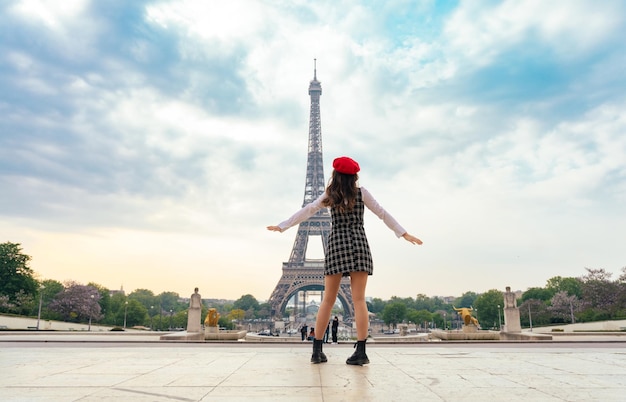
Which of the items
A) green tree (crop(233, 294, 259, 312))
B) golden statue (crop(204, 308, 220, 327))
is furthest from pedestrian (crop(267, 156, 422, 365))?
green tree (crop(233, 294, 259, 312))

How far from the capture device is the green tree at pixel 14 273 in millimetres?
53312

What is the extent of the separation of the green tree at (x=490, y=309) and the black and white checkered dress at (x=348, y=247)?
3532 inches

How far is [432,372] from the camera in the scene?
4.78 metres

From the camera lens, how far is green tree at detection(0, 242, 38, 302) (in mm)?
53312

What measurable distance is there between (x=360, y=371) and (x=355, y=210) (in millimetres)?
2113

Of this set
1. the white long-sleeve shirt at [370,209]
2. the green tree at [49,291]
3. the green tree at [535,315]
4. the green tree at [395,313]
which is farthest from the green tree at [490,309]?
the white long-sleeve shirt at [370,209]

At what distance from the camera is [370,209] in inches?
246

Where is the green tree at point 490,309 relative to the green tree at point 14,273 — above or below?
below

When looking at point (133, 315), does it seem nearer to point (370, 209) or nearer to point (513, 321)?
point (513, 321)

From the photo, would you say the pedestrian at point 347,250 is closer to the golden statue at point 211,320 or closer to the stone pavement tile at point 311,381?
the stone pavement tile at point 311,381

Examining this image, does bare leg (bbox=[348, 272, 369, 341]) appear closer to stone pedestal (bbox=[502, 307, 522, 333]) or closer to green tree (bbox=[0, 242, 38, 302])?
stone pedestal (bbox=[502, 307, 522, 333])

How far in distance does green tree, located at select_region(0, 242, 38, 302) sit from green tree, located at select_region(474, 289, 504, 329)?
264 ft

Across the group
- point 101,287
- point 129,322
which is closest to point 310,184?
point 129,322

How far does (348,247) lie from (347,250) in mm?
43
